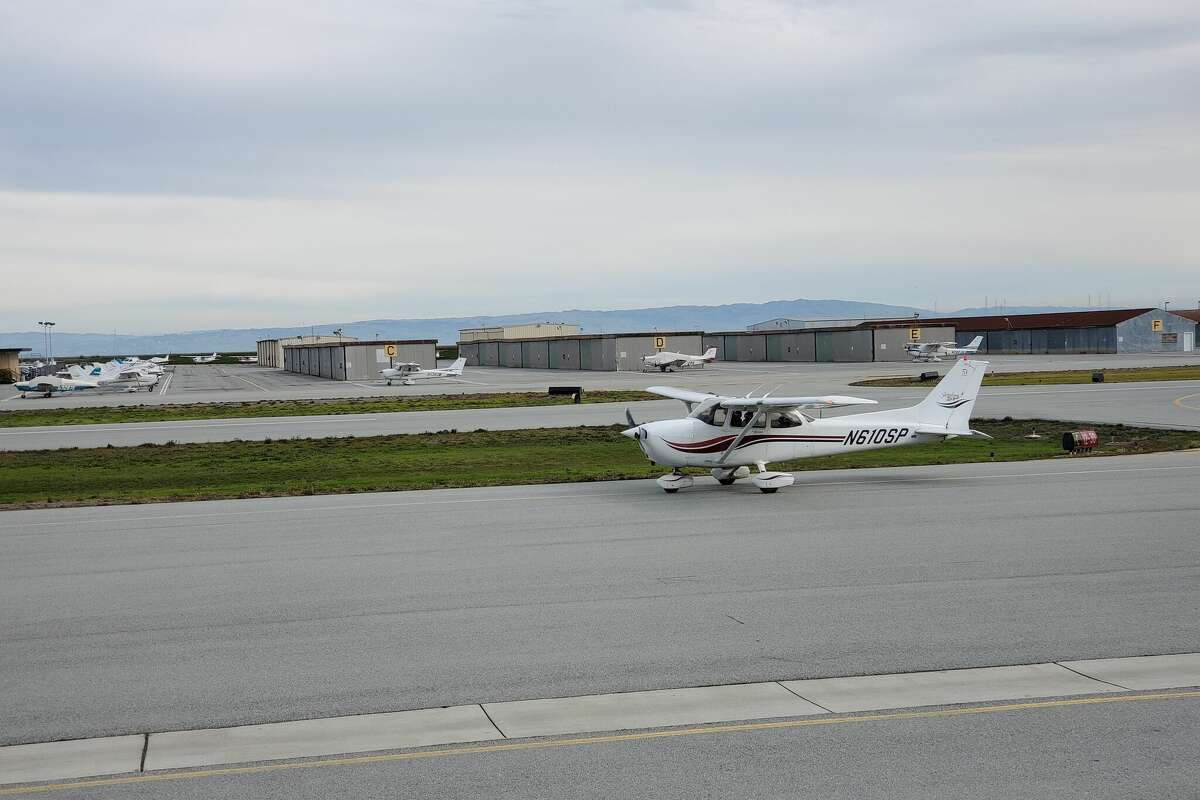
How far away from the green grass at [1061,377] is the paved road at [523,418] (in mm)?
7174

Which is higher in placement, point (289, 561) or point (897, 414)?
point (897, 414)

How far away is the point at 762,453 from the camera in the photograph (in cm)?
2511

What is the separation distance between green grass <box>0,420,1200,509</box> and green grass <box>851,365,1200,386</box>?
1078 inches

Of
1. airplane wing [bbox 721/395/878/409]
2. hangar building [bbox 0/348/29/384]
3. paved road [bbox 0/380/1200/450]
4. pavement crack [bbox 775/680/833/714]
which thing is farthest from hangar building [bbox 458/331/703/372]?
pavement crack [bbox 775/680/833/714]

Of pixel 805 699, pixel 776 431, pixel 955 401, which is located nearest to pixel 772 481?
pixel 776 431

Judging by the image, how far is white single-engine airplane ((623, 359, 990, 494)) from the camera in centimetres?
2458

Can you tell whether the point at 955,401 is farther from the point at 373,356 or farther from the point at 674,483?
the point at 373,356

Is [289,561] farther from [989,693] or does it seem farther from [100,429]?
[100,429]

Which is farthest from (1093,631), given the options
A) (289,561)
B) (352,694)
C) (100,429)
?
(100,429)

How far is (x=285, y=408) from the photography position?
5959cm

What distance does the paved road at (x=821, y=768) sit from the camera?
7.72 m

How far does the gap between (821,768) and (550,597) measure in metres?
6.54

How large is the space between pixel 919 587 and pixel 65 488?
24805 millimetres

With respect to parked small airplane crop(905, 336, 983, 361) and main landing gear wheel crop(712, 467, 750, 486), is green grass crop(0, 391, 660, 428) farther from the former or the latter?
parked small airplane crop(905, 336, 983, 361)
